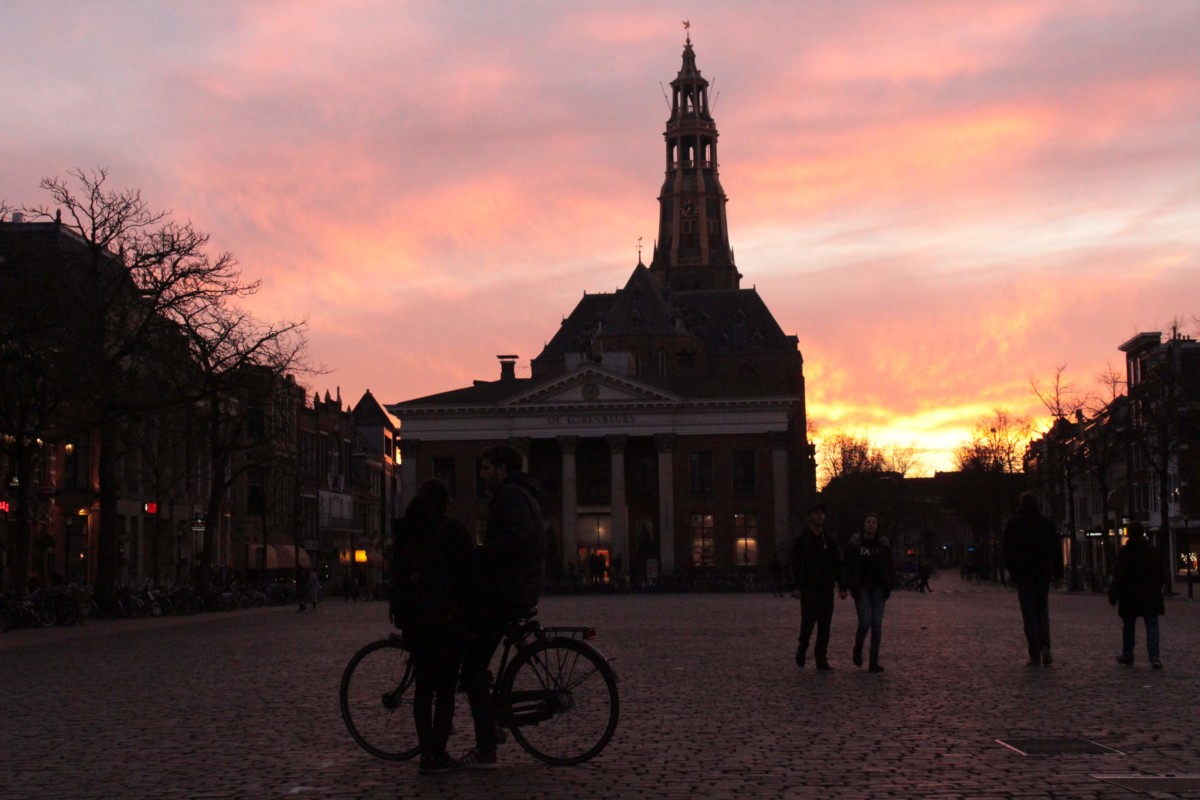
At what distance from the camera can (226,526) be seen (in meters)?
89.0

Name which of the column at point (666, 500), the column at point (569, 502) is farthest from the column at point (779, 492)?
the column at point (569, 502)

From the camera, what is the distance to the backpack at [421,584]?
1104 centimetres

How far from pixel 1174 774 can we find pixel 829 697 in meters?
6.06

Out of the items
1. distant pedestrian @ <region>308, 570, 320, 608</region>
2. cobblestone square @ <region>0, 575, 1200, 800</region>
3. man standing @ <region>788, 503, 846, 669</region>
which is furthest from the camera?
distant pedestrian @ <region>308, 570, 320, 608</region>

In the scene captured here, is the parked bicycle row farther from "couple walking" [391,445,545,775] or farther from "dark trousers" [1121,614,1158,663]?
"couple walking" [391,445,545,775]

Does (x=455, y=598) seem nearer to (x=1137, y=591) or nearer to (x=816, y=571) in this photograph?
(x=816, y=571)

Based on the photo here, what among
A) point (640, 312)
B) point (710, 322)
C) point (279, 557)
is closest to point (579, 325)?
point (710, 322)

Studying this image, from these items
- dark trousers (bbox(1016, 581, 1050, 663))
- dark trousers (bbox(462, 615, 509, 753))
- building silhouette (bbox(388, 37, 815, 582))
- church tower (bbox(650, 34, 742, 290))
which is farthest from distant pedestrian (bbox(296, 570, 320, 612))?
church tower (bbox(650, 34, 742, 290))

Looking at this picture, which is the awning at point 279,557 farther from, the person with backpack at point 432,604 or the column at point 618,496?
the person with backpack at point 432,604

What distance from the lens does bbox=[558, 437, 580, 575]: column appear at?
10394cm

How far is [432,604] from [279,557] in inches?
3291

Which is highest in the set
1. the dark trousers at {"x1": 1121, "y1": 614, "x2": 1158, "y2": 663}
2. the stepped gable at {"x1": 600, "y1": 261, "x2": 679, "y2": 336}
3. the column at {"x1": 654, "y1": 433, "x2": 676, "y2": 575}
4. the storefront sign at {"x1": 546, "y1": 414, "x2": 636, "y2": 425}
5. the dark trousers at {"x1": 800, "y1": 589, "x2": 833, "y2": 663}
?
the stepped gable at {"x1": 600, "y1": 261, "x2": 679, "y2": 336}

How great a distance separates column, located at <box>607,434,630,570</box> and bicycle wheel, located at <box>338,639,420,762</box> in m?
91.5

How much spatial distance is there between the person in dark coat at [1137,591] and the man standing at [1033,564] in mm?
820
